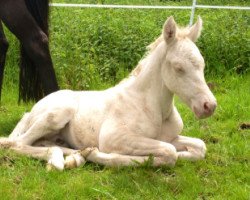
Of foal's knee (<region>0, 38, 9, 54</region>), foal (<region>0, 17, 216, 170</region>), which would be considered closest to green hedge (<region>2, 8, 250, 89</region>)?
foal's knee (<region>0, 38, 9, 54</region>)

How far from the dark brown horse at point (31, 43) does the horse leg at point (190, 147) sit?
160 centimetres

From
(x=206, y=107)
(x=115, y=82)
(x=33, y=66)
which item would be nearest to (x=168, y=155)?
(x=206, y=107)

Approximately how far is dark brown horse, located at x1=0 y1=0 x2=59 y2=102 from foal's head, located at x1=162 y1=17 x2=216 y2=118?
1.67m

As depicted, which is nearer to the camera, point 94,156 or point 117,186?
point 117,186

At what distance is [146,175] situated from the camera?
13.9 feet

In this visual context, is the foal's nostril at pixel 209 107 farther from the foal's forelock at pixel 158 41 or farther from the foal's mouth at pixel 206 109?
the foal's forelock at pixel 158 41

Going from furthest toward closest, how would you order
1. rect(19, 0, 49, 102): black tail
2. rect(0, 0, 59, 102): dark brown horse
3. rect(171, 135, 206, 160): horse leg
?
rect(19, 0, 49, 102): black tail
rect(0, 0, 59, 102): dark brown horse
rect(171, 135, 206, 160): horse leg

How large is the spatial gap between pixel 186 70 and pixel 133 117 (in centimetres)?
66

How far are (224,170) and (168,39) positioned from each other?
1129 millimetres

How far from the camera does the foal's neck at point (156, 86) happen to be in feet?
14.7

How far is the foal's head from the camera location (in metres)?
4.03

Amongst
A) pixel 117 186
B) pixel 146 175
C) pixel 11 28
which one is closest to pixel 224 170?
pixel 146 175

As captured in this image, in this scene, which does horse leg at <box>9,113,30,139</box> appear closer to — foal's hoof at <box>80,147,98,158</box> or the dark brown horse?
the dark brown horse

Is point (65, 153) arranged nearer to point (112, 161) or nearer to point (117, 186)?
point (112, 161)
